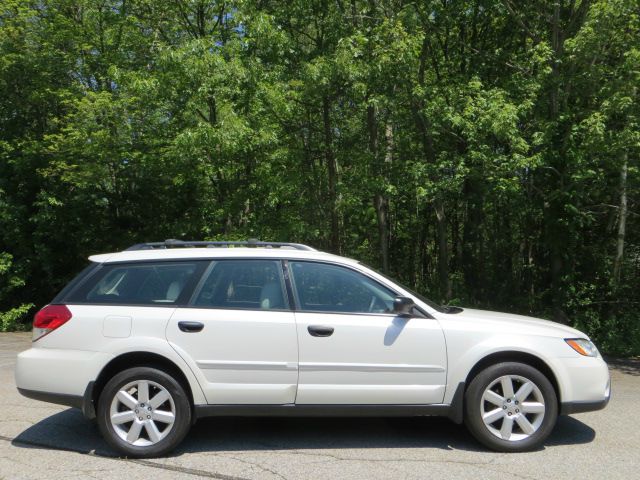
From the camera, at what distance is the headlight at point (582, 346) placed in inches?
200

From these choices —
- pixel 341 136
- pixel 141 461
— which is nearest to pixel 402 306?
pixel 141 461

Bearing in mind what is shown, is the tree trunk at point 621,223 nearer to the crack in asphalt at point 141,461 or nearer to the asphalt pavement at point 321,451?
the asphalt pavement at point 321,451

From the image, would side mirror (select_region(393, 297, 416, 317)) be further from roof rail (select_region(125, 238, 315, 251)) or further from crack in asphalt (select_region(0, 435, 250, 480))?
crack in asphalt (select_region(0, 435, 250, 480))

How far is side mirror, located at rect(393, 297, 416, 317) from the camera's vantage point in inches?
196

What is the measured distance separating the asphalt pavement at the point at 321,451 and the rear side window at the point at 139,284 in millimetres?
1240

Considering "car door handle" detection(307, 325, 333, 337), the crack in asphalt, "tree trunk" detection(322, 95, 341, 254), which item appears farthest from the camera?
"tree trunk" detection(322, 95, 341, 254)

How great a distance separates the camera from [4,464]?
4645 mm

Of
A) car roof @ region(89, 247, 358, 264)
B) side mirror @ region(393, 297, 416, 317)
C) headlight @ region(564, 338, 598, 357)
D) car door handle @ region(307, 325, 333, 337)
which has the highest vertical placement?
car roof @ region(89, 247, 358, 264)

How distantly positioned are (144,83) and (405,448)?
9.58m

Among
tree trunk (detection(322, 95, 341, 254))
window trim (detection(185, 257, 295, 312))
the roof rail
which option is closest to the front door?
window trim (detection(185, 257, 295, 312))

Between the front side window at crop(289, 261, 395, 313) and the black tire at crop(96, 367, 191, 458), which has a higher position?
the front side window at crop(289, 261, 395, 313)

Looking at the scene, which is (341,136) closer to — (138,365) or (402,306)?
(402,306)

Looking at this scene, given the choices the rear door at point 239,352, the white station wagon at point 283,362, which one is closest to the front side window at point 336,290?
the white station wagon at point 283,362

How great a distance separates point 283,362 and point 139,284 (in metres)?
1.39
